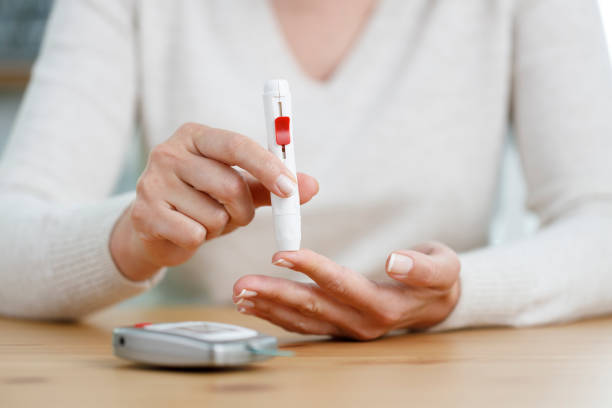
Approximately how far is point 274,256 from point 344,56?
68 centimetres

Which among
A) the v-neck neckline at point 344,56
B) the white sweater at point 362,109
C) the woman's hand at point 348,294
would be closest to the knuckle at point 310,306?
the woman's hand at point 348,294

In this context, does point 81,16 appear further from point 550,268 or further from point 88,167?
point 550,268

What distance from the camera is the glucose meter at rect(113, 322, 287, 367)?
44 cm

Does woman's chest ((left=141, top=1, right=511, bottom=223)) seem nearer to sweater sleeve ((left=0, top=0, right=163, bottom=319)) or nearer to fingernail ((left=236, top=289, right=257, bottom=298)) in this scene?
sweater sleeve ((left=0, top=0, right=163, bottom=319))

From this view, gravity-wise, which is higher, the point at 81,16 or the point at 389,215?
the point at 81,16

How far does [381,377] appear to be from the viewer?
45 cm

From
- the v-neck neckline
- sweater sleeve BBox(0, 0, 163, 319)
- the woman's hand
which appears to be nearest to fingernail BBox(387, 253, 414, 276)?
the woman's hand

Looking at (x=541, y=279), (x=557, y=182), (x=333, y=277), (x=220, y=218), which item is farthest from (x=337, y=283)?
(x=557, y=182)

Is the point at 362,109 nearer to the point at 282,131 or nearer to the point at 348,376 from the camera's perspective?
the point at 282,131

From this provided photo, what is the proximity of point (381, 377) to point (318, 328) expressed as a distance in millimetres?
182

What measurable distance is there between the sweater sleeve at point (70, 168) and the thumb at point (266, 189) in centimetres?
20

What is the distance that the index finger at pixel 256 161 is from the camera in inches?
21.4

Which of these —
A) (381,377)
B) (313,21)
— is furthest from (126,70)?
(381,377)

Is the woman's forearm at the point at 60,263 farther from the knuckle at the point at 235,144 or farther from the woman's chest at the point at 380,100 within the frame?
the woman's chest at the point at 380,100
